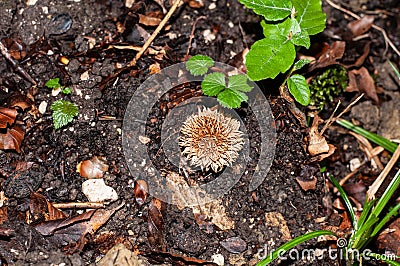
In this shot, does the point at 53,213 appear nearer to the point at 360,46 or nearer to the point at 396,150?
the point at 396,150

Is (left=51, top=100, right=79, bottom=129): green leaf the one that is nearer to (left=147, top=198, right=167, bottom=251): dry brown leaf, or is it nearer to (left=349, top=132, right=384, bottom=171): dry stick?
(left=147, top=198, right=167, bottom=251): dry brown leaf

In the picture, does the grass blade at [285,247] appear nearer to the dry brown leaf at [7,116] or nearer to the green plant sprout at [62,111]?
the green plant sprout at [62,111]

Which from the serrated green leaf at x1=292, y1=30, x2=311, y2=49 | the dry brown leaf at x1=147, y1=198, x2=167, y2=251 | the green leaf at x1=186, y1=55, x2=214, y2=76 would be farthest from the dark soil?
the serrated green leaf at x1=292, y1=30, x2=311, y2=49

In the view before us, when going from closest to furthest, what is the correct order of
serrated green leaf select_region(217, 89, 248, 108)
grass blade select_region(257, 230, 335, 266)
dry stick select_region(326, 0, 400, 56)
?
1. grass blade select_region(257, 230, 335, 266)
2. serrated green leaf select_region(217, 89, 248, 108)
3. dry stick select_region(326, 0, 400, 56)

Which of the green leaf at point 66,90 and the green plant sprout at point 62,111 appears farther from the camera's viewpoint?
the green leaf at point 66,90

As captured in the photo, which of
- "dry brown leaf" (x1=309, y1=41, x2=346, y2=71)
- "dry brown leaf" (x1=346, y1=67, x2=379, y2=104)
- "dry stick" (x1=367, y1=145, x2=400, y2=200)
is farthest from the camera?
"dry brown leaf" (x1=346, y1=67, x2=379, y2=104)

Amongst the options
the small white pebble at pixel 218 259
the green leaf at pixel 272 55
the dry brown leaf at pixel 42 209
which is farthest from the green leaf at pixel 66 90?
the small white pebble at pixel 218 259

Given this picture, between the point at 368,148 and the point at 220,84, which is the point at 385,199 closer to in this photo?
the point at 368,148

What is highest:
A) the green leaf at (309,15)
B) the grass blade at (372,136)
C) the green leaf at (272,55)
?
the green leaf at (309,15)
